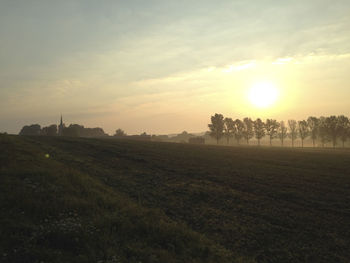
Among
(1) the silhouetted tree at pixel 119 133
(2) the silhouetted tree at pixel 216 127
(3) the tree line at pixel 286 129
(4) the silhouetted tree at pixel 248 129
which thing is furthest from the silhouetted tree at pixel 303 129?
(1) the silhouetted tree at pixel 119 133

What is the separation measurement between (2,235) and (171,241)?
5998mm

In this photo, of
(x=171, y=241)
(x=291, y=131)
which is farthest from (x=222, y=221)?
(x=291, y=131)

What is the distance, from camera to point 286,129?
12900cm

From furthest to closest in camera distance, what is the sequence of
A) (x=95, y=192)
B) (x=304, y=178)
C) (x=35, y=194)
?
(x=304, y=178) → (x=95, y=192) → (x=35, y=194)

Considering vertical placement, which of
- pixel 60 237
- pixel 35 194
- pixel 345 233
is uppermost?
pixel 35 194

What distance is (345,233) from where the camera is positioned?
12.3m

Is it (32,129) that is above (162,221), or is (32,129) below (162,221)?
above

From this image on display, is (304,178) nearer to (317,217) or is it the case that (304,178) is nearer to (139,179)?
(317,217)

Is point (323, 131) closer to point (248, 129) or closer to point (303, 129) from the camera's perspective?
point (303, 129)

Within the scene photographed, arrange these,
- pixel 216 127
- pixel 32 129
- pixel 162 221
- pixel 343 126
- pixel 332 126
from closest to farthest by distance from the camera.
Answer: pixel 162 221
pixel 343 126
pixel 332 126
pixel 216 127
pixel 32 129

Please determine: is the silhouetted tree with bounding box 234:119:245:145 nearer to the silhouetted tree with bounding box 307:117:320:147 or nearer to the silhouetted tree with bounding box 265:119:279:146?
the silhouetted tree with bounding box 265:119:279:146

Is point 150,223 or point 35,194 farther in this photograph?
point 35,194

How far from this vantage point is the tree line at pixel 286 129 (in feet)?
339

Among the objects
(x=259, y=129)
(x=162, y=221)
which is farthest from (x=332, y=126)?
(x=162, y=221)
